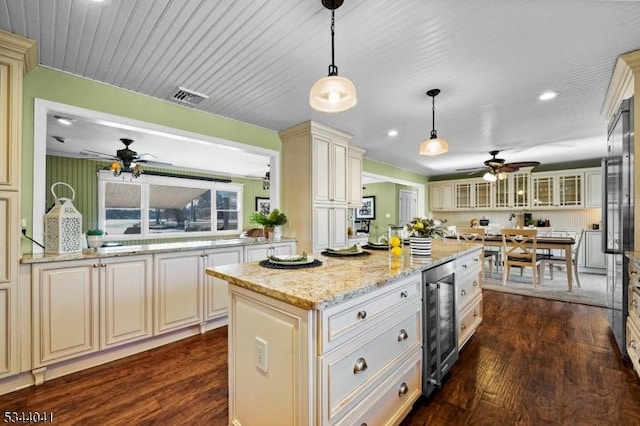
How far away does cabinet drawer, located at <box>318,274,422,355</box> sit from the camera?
1.18m

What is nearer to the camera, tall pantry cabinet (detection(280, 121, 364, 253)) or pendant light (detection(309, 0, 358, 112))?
pendant light (detection(309, 0, 358, 112))

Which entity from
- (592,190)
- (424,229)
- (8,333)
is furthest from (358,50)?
(592,190)

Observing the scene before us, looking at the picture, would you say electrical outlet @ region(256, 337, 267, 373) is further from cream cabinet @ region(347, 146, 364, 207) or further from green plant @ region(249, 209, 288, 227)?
cream cabinet @ region(347, 146, 364, 207)

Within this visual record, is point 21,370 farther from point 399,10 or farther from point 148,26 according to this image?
point 399,10

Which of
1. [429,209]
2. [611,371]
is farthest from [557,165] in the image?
[611,371]

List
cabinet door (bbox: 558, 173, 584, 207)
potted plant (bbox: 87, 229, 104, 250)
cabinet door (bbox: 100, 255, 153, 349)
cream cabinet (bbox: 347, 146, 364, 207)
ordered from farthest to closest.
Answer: cabinet door (bbox: 558, 173, 584, 207), cream cabinet (bbox: 347, 146, 364, 207), potted plant (bbox: 87, 229, 104, 250), cabinet door (bbox: 100, 255, 153, 349)

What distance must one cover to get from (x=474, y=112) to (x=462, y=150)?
2123 millimetres

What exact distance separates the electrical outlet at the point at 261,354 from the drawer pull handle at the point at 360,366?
422 mm

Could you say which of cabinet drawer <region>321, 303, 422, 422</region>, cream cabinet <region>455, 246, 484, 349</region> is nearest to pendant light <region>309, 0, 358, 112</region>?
cabinet drawer <region>321, 303, 422, 422</region>

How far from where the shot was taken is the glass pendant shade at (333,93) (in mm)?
1581

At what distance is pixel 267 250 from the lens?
11.6 ft

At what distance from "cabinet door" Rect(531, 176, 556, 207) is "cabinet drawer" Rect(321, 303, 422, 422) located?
22.8 ft

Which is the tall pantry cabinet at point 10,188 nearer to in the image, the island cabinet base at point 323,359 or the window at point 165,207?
the island cabinet base at point 323,359

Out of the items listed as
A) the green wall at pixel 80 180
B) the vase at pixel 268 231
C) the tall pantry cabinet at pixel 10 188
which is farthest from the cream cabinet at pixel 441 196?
the tall pantry cabinet at pixel 10 188
